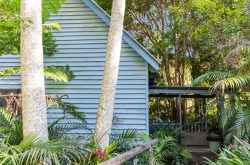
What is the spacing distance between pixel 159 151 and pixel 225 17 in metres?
7.28

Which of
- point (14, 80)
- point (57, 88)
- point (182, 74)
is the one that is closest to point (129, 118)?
point (57, 88)

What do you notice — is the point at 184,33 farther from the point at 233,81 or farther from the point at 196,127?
the point at 233,81

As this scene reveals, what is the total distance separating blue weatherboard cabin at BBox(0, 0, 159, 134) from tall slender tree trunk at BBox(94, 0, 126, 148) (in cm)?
274

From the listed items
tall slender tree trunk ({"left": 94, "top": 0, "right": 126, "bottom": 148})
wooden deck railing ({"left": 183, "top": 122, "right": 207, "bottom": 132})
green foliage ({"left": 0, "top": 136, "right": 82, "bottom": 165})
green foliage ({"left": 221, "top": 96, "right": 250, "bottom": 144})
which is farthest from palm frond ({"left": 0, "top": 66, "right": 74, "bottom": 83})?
wooden deck railing ({"left": 183, "top": 122, "right": 207, "bottom": 132})

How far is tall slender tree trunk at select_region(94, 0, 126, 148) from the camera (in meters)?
5.79

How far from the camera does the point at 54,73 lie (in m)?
8.14

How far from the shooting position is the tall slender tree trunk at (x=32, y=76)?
4203 mm

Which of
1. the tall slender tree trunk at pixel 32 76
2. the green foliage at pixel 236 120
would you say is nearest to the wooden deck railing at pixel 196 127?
the green foliage at pixel 236 120

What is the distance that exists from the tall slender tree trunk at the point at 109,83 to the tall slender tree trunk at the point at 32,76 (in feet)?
5.23

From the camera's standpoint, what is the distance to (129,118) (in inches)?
360

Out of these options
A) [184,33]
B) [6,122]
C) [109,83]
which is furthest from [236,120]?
[184,33]

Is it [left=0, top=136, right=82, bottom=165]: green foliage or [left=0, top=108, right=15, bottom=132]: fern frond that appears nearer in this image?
[left=0, top=136, right=82, bottom=165]: green foliage

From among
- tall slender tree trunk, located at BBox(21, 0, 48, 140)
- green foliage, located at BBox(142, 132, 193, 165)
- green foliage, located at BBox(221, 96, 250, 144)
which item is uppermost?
tall slender tree trunk, located at BBox(21, 0, 48, 140)

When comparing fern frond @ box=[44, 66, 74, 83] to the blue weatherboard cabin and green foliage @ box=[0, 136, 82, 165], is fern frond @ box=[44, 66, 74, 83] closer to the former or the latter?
the blue weatherboard cabin
